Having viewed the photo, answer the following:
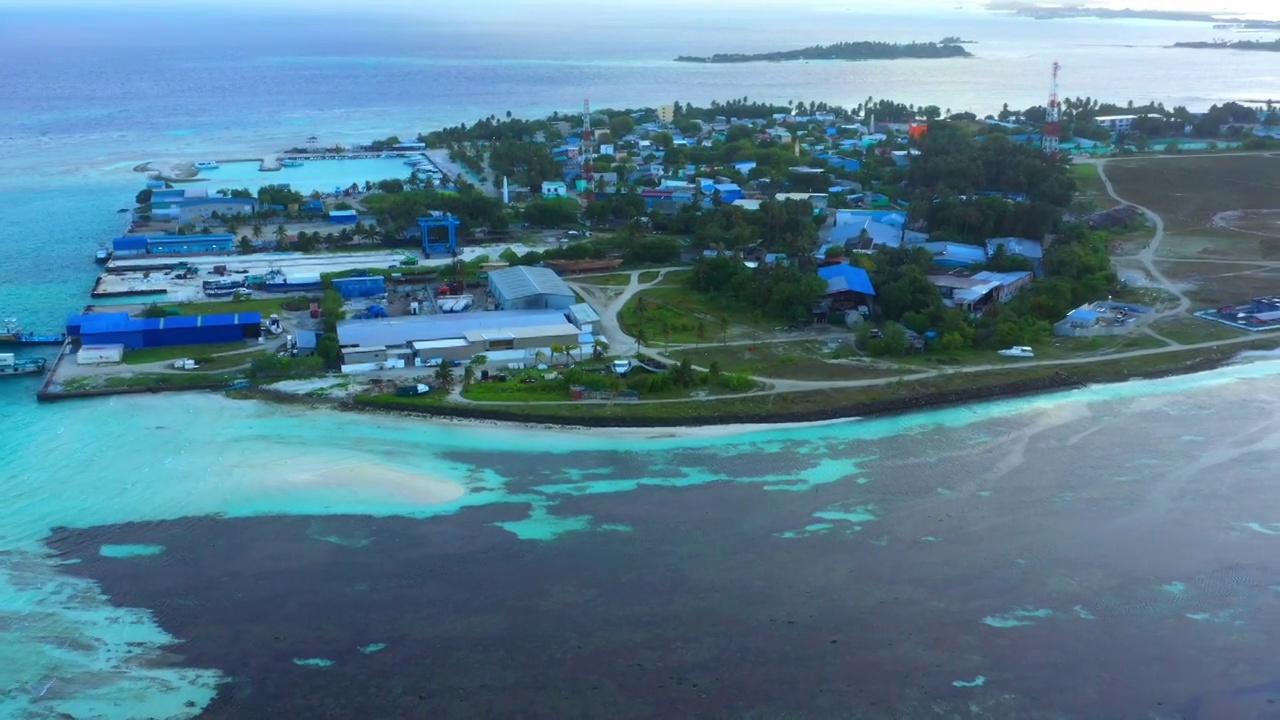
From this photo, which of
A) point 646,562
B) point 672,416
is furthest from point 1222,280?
point 646,562

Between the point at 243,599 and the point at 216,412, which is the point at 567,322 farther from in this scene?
the point at 243,599

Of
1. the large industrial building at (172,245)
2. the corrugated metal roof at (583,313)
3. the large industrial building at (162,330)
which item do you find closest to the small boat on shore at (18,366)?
the large industrial building at (162,330)

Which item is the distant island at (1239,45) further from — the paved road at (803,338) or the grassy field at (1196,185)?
the paved road at (803,338)

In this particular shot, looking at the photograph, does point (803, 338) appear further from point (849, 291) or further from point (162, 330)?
point (162, 330)

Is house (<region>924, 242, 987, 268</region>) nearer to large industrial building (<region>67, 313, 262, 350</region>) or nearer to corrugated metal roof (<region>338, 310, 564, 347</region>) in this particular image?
corrugated metal roof (<region>338, 310, 564, 347</region>)

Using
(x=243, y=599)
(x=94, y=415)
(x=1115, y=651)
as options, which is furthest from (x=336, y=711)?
(x=94, y=415)

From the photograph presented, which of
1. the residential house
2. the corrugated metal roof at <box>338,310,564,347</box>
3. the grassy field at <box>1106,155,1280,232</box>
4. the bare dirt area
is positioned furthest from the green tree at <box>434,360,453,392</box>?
the grassy field at <box>1106,155,1280,232</box>
